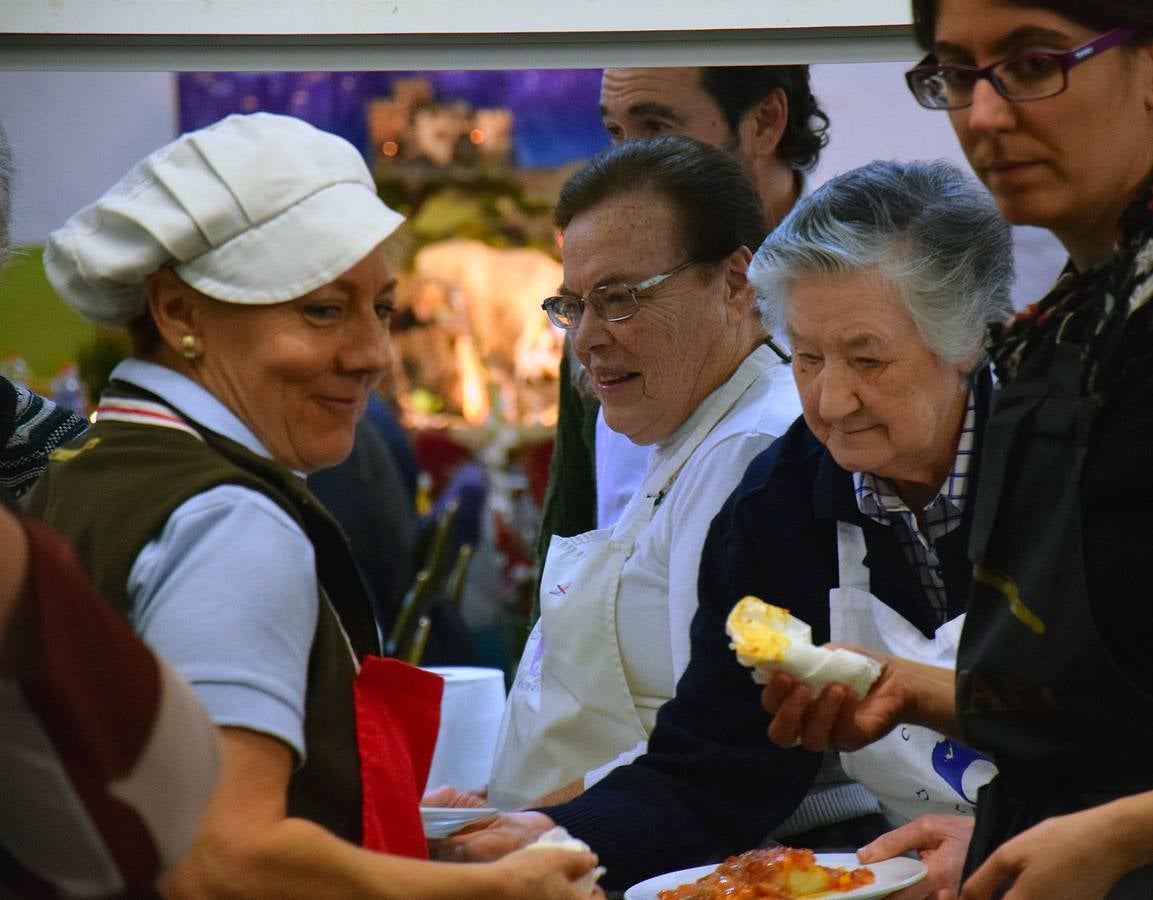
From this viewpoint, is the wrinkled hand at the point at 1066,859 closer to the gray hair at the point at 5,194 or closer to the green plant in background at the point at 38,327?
the gray hair at the point at 5,194

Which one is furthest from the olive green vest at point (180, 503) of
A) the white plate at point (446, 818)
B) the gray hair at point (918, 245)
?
the gray hair at point (918, 245)

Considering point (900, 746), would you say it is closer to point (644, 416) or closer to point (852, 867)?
point (852, 867)

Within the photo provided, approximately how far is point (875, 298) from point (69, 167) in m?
1.35

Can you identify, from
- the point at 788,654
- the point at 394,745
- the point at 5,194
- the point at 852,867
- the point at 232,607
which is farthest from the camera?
the point at 5,194

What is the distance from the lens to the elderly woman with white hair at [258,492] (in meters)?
1.35

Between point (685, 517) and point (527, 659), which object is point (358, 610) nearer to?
point (685, 517)

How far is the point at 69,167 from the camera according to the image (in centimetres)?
250

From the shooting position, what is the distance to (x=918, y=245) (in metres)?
2.19

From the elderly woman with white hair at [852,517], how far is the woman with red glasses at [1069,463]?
55 centimetres

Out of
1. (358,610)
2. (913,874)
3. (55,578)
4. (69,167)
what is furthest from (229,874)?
(69,167)

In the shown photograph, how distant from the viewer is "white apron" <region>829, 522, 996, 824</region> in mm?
2107

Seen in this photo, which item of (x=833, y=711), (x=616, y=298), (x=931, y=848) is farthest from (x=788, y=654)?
(x=616, y=298)

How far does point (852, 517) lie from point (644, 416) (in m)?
0.59

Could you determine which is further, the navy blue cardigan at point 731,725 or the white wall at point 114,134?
the white wall at point 114,134
